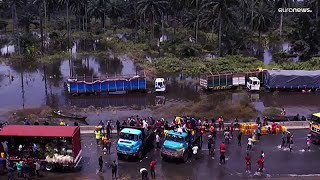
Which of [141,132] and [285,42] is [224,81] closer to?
[141,132]

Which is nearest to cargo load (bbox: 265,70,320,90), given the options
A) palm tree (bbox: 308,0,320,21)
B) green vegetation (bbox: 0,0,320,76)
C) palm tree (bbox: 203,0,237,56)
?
green vegetation (bbox: 0,0,320,76)

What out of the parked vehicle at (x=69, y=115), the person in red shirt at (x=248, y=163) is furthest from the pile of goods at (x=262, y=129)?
the parked vehicle at (x=69, y=115)

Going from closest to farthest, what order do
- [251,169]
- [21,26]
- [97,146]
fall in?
[251,169] → [97,146] → [21,26]

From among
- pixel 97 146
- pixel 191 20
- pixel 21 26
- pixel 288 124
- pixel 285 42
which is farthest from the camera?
pixel 21 26

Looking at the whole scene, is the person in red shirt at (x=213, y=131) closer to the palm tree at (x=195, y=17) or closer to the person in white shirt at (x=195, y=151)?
the person in white shirt at (x=195, y=151)

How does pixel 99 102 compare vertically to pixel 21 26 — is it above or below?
below

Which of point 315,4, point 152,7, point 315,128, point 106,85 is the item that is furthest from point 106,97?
point 315,4

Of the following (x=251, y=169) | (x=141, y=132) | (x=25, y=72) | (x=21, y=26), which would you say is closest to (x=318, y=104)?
(x=251, y=169)
